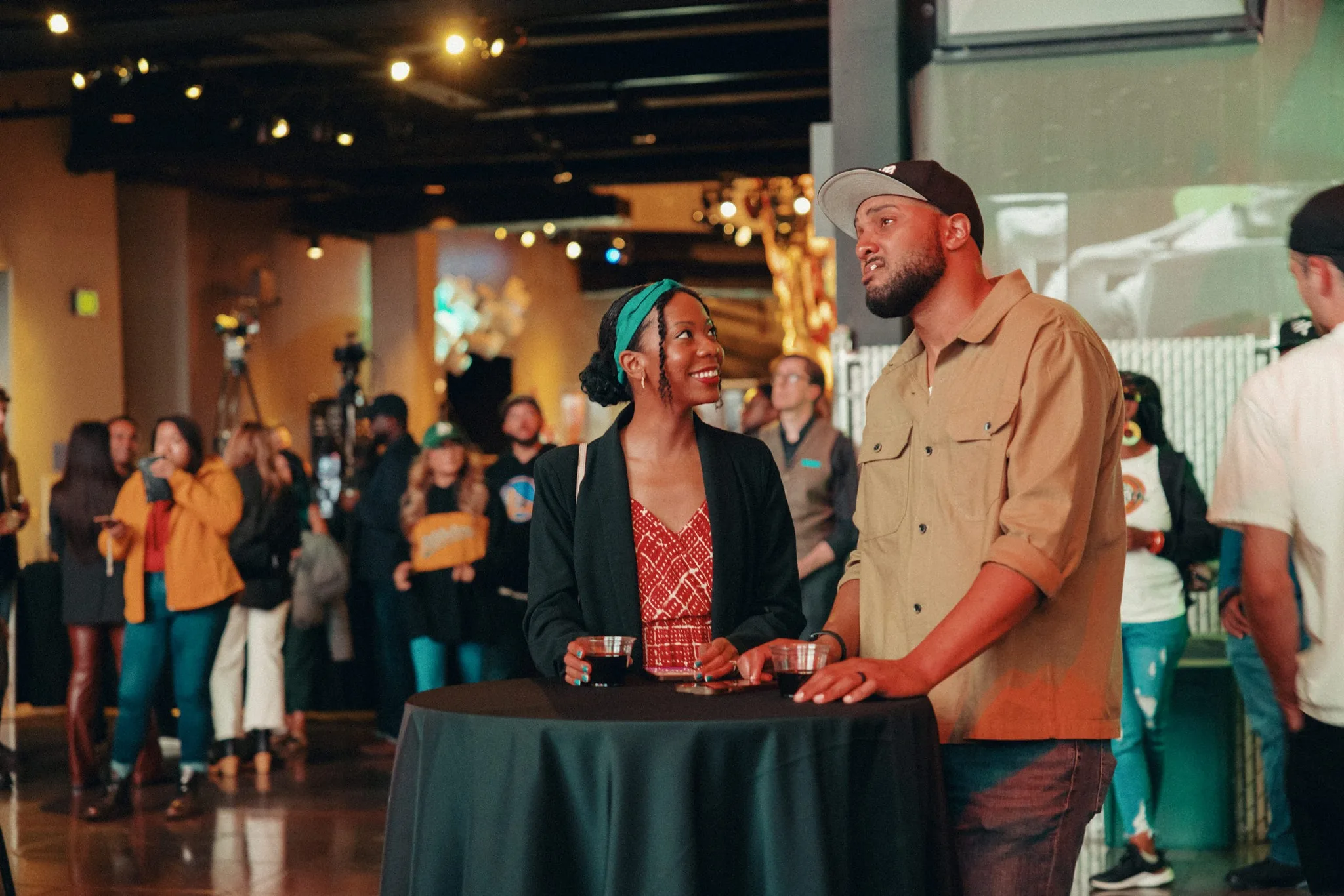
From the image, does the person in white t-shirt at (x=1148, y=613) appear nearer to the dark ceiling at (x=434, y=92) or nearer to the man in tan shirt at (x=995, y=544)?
the man in tan shirt at (x=995, y=544)

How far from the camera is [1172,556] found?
505 cm

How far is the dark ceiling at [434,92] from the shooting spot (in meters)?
8.91

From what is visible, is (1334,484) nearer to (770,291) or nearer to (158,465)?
(158,465)

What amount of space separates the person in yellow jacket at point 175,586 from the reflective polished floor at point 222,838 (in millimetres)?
253

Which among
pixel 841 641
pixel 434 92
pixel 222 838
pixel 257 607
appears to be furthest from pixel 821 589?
pixel 434 92

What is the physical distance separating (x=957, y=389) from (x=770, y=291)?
67.6 ft

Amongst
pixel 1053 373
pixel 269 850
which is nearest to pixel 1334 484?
pixel 1053 373

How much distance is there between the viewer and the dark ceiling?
8.91 meters

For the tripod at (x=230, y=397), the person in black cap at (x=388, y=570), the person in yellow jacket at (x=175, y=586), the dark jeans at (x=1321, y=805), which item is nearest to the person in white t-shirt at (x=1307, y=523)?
the dark jeans at (x=1321, y=805)

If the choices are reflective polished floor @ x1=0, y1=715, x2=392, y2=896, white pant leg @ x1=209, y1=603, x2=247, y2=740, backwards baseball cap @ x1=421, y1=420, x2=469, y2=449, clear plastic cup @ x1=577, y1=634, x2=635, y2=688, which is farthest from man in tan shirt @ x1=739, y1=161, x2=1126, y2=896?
white pant leg @ x1=209, y1=603, x2=247, y2=740

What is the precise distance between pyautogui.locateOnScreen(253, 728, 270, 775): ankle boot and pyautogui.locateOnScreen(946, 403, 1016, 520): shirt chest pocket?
18.9ft

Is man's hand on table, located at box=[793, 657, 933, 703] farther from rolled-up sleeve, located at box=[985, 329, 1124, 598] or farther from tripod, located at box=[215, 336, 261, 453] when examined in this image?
tripod, located at box=[215, 336, 261, 453]

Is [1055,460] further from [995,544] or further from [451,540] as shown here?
[451,540]

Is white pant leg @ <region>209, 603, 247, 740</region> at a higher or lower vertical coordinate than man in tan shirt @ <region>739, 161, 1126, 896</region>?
lower
